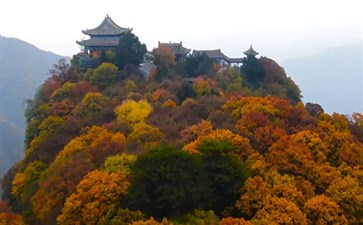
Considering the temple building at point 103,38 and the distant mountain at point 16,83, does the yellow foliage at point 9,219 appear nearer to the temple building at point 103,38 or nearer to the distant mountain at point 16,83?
the temple building at point 103,38

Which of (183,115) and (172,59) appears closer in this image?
(183,115)

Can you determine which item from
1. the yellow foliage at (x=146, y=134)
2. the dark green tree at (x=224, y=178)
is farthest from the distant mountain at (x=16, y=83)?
the dark green tree at (x=224, y=178)

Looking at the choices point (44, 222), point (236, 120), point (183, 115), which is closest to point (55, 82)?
point (183, 115)

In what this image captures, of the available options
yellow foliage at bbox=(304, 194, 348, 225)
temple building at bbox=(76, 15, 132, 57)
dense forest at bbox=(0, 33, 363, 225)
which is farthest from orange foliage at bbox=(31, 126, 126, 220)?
temple building at bbox=(76, 15, 132, 57)

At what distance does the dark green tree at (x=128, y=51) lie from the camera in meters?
27.9

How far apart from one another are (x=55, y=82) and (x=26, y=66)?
200 feet

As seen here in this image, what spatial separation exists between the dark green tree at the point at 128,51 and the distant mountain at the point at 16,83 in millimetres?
29235

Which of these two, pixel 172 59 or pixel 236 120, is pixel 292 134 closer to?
pixel 236 120

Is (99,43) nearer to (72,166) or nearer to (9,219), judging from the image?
(72,166)

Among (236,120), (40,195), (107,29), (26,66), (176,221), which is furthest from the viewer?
(26,66)

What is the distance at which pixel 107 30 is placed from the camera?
31.5 m

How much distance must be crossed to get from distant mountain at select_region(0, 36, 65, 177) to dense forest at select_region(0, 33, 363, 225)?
34453 mm

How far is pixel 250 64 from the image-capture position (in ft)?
93.8

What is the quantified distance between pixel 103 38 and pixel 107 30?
587mm
